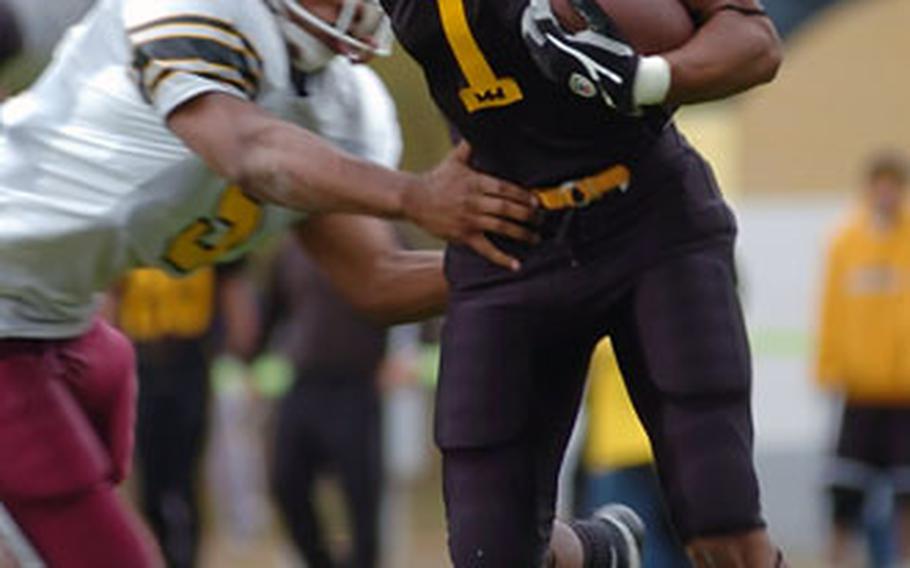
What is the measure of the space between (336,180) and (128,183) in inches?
25.6

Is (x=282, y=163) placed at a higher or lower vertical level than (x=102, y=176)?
A: higher

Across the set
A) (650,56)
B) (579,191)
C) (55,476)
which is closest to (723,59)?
(650,56)

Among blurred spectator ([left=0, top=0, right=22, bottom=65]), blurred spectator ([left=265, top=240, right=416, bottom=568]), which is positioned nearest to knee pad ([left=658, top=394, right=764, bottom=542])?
blurred spectator ([left=0, top=0, right=22, bottom=65])

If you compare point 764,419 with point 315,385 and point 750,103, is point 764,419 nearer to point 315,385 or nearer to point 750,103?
point 750,103

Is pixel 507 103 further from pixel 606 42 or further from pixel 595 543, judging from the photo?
pixel 595 543

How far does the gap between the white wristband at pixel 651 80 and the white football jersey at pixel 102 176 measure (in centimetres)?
87

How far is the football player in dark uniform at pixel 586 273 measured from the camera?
436 centimetres

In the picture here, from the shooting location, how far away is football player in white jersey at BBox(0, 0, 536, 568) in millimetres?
4613

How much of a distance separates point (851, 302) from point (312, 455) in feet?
8.43

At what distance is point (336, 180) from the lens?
4469 mm

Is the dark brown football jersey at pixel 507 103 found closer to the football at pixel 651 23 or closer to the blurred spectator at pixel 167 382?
the football at pixel 651 23

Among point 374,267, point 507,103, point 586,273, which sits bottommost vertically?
point 374,267

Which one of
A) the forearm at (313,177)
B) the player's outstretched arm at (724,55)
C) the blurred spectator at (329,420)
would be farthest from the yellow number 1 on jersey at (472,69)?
the blurred spectator at (329,420)

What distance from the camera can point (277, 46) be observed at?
15.8 ft
